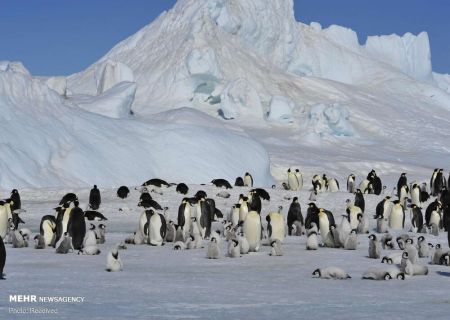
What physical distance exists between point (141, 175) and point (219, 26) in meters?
37.7

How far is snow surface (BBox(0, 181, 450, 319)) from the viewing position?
24.6 feet

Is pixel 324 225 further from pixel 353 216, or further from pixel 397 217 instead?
pixel 397 217

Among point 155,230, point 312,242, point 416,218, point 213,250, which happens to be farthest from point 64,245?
point 416,218

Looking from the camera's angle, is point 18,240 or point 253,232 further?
point 18,240

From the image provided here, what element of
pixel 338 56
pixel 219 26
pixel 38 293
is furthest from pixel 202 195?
pixel 338 56

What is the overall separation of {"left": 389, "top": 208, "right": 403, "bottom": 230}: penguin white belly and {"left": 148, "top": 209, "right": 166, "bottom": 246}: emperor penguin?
708 cm

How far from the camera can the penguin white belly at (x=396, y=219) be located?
20531 mm

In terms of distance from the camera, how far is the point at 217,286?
9.36 m

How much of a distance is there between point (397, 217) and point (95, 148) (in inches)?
535

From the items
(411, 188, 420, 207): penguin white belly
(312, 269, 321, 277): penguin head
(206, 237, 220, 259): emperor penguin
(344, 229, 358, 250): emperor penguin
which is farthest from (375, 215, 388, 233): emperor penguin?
(312, 269, 321, 277): penguin head

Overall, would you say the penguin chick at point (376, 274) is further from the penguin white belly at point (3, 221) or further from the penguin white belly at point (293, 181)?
the penguin white belly at point (293, 181)

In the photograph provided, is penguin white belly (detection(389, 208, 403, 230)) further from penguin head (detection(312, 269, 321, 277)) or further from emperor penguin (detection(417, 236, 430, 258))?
penguin head (detection(312, 269, 321, 277))

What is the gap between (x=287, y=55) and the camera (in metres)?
75.6

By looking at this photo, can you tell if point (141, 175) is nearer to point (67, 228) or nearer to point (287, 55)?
point (67, 228)
